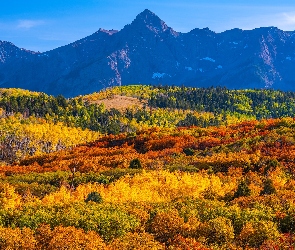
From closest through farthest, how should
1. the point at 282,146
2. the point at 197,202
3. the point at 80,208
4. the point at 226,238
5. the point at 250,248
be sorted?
the point at 250,248
the point at 226,238
the point at 80,208
the point at 197,202
the point at 282,146

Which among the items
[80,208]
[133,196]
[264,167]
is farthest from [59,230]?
[264,167]

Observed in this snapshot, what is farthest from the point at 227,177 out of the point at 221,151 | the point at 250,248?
the point at 250,248

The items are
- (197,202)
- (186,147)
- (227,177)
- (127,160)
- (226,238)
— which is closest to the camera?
(226,238)

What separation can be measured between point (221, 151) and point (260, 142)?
7408 mm

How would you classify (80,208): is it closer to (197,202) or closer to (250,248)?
(197,202)

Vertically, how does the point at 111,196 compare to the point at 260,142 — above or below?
below

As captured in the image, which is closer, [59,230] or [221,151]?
[59,230]

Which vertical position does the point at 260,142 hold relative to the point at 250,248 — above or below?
above

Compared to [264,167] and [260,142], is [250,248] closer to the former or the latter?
[264,167]

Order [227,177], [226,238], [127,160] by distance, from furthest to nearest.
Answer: [127,160], [227,177], [226,238]

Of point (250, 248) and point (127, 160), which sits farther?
point (127, 160)

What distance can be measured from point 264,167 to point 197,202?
26401 mm

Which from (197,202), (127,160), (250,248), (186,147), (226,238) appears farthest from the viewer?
(186,147)

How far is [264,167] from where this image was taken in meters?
54.2
